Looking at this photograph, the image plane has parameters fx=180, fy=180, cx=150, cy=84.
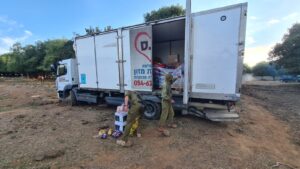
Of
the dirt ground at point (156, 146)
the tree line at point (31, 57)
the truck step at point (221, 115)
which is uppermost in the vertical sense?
the tree line at point (31, 57)

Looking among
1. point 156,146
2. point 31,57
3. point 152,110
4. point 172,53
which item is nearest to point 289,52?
point 172,53

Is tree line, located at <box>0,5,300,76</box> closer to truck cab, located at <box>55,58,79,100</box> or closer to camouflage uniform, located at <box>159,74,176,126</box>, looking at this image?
truck cab, located at <box>55,58,79,100</box>

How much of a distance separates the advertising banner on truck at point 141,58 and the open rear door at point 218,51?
1.56 m

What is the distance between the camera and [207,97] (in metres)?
5.27

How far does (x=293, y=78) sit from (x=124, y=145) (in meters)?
36.7

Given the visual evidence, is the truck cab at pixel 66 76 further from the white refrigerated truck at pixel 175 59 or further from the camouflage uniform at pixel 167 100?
the camouflage uniform at pixel 167 100

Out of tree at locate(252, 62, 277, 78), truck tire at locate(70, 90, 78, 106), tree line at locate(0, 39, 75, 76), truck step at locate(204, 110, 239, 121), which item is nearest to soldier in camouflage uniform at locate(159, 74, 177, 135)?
truck step at locate(204, 110, 239, 121)

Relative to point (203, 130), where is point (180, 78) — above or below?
above

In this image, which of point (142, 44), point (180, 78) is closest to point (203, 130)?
point (180, 78)

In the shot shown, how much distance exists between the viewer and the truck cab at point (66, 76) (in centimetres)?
925

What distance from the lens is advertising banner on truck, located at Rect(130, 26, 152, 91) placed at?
611cm

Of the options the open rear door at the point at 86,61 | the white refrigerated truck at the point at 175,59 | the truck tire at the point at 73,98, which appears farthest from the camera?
the truck tire at the point at 73,98

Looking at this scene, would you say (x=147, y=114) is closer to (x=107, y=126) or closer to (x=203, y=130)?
(x=107, y=126)

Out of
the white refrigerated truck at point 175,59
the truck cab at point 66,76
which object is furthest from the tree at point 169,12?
the truck cab at point 66,76
